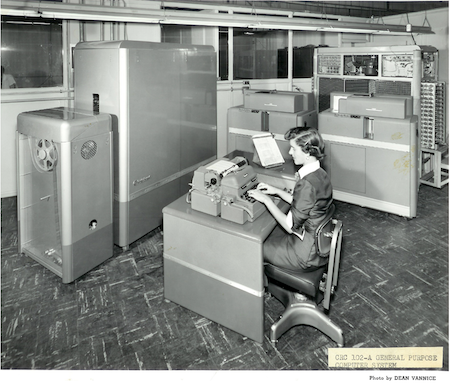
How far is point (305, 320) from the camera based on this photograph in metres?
2.64

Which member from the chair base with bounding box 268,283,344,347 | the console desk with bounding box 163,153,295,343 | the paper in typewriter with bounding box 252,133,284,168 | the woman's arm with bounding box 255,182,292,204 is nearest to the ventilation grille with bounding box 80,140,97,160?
the console desk with bounding box 163,153,295,343

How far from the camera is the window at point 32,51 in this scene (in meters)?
5.04

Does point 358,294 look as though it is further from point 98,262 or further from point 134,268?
point 98,262

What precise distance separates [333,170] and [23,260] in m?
3.63

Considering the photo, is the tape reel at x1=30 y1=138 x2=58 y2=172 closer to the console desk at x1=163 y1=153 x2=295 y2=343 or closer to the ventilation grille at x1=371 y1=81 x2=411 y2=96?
the console desk at x1=163 y1=153 x2=295 y2=343

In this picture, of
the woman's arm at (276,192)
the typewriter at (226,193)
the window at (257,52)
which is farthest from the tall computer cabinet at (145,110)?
the window at (257,52)

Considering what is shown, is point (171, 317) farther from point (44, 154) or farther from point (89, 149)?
point (44, 154)

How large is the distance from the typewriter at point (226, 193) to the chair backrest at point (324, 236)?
0.44 m

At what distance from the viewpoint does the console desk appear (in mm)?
2479

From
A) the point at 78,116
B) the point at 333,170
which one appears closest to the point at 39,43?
the point at 78,116

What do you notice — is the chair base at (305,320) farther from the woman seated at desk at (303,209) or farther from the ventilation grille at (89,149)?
the ventilation grille at (89,149)

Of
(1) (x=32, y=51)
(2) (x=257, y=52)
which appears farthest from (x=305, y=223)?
(2) (x=257, y=52)

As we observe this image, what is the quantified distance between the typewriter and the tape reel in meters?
1.27

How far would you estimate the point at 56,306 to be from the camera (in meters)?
2.97
